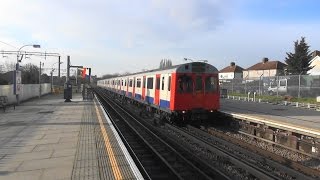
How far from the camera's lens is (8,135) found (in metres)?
16.8

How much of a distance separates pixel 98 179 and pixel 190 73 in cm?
1292

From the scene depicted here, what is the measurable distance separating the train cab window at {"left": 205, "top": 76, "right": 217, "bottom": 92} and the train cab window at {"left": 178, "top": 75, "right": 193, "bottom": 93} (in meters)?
0.91

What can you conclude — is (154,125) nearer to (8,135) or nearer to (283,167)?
(8,135)

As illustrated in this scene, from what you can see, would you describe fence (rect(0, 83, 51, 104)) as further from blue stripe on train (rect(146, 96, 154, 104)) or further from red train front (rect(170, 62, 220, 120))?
red train front (rect(170, 62, 220, 120))

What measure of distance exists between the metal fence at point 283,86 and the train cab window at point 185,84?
17188mm

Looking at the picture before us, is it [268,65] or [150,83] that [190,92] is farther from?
[268,65]

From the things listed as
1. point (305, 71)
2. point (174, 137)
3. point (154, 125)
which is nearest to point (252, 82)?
point (305, 71)

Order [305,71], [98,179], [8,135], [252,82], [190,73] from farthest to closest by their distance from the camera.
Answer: [305,71], [252,82], [190,73], [8,135], [98,179]

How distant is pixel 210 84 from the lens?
2212cm

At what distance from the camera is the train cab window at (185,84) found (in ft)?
69.5

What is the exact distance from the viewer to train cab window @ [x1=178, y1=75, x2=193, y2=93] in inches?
834

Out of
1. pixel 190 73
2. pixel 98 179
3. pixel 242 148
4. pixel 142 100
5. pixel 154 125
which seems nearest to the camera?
pixel 98 179

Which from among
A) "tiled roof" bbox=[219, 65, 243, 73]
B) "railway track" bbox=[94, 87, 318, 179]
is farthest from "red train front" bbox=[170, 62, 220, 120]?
"tiled roof" bbox=[219, 65, 243, 73]

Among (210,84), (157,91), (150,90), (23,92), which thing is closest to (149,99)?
(150,90)
